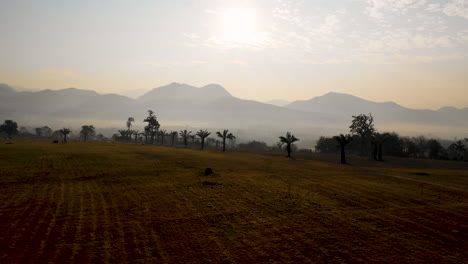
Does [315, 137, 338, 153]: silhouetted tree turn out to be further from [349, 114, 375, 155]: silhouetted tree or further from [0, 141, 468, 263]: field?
[0, 141, 468, 263]: field

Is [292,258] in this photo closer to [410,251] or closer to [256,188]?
[410,251]

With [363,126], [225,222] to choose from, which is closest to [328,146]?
[363,126]

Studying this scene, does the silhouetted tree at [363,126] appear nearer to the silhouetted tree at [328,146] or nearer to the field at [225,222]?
the silhouetted tree at [328,146]

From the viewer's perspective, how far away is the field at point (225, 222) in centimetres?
1200

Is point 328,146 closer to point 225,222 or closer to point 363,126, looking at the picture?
point 363,126

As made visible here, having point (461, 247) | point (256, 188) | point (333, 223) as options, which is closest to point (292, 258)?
point (333, 223)

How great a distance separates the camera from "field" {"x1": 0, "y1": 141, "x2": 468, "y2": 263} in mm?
12000

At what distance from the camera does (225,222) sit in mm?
15773

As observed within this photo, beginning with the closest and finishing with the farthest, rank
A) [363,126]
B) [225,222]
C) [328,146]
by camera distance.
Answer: [225,222]
[363,126]
[328,146]

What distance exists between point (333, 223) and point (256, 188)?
913cm

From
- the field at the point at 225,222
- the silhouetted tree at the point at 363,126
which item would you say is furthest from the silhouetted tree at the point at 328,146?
the field at the point at 225,222

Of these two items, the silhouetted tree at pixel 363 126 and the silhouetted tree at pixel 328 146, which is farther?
the silhouetted tree at pixel 328 146

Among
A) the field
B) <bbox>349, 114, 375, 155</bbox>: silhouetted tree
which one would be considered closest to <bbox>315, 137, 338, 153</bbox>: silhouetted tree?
<bbox>349, 114, 375, 155</bbox>: silhouetted tree

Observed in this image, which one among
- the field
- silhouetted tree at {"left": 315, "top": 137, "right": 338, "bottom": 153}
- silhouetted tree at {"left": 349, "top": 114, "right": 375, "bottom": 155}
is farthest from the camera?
silhouetted tree at {"left": 315, "top": 137, "right": 338, "bottom": 153}
